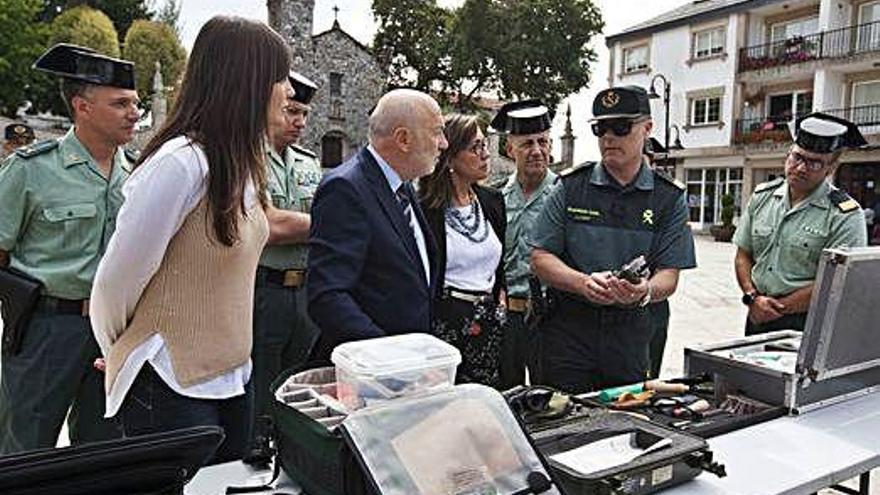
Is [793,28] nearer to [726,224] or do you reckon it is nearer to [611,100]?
[726,224]

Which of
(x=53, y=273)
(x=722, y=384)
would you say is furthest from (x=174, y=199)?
(x=722, y=384)

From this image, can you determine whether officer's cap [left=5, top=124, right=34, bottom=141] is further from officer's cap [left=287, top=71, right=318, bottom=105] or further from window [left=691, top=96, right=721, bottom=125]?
window [left=691, top=96, right=721, bottom=125]

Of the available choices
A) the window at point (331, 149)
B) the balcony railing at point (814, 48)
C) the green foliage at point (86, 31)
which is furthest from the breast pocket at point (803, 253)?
the window at point (331, 149)

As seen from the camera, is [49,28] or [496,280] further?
[49,28]

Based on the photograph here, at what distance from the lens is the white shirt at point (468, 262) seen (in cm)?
281

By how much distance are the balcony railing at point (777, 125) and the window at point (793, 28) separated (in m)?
2.77

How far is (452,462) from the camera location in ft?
4.12

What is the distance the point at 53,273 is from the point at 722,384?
2.18m

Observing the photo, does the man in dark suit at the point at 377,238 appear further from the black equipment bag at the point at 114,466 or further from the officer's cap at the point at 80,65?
the officer's cap at the point at 80,65

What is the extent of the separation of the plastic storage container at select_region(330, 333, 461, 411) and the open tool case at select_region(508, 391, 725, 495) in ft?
0.76

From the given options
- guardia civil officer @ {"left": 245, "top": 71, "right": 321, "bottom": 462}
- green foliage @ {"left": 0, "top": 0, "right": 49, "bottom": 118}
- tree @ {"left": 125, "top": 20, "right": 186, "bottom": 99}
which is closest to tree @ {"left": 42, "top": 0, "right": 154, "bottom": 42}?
green foliage @ {"left": 0, "top": 0, "right": 49, "bottom": 118}

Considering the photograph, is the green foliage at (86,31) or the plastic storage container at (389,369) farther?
the green foliage at (86,31)

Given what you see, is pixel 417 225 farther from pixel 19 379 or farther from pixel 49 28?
pixel 49 28

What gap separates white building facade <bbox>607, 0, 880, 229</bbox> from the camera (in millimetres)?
20922
